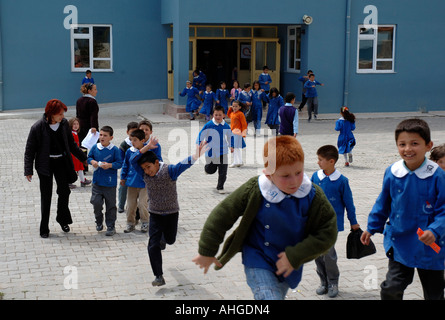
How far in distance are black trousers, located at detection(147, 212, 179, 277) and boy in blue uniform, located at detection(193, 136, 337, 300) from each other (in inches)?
88.2

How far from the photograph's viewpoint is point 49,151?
7965 mm

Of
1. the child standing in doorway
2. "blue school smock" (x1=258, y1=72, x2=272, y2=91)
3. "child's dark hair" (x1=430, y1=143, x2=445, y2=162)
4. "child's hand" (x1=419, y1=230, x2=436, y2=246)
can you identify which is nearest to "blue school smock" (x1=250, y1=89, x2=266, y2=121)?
"blue school smock" (x1=258, y1=72, x2=272, y2=91)

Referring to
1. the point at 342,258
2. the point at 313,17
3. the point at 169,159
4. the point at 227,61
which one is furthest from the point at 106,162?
the point at 227,61

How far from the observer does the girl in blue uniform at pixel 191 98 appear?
2105 cm

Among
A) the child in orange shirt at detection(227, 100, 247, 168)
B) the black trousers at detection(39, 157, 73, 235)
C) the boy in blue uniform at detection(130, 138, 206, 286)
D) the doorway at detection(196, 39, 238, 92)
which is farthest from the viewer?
the doorway at detection(196, 39, 238, 92)

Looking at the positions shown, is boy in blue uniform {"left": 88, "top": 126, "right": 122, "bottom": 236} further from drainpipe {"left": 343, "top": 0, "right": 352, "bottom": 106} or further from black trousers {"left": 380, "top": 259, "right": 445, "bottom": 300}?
drainpipe {"left": 343, "top": 0, "right": 352, "bottom": 106}

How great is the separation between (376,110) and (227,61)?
708 cm

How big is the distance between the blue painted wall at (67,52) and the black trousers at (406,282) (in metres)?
19.7

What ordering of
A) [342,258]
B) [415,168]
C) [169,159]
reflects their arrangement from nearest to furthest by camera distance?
[415,168] → [342,258] → [169,159]

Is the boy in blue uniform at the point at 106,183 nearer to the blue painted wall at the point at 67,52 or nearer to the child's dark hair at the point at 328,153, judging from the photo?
the child's dark hair at the point at 328,153

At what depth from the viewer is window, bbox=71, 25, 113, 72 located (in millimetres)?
22938

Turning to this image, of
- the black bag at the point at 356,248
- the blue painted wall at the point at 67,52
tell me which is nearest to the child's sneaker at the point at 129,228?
the black bag at the point at 356,248
